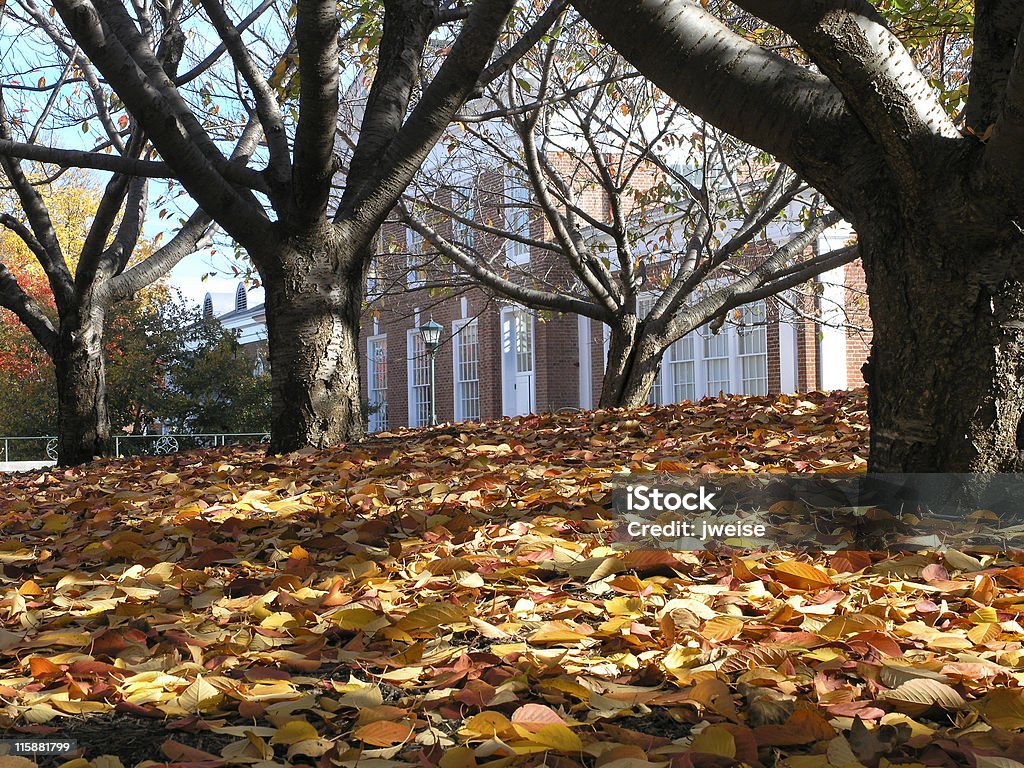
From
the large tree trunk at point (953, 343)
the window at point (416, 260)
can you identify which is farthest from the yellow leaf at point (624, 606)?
the window at point (416, 260)

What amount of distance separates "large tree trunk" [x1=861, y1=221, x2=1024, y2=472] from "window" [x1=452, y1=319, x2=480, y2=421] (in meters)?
22.1

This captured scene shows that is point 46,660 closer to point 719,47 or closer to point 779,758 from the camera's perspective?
point 779,758

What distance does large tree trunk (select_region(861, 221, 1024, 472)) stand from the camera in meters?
3.20

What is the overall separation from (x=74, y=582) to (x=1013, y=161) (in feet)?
10.8

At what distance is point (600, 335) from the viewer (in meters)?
22.2

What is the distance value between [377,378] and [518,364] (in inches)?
262

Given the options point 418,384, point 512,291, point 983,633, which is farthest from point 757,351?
point 983,633

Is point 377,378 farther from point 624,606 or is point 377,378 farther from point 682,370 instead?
point 624,606

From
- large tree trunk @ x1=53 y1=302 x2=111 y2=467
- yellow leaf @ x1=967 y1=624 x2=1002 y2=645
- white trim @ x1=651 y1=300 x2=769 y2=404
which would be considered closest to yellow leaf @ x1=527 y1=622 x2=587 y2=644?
yellow leaf @ x1=967 y1=624 x2=1002 y2=645

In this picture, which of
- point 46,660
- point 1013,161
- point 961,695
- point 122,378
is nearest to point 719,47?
point 1013,161

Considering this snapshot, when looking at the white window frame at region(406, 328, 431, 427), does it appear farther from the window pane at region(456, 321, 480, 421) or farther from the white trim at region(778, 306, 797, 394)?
the white trim at region(778, 306, 797, 394)

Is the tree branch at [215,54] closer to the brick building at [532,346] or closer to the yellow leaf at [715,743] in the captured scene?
the brick building at [532,346]

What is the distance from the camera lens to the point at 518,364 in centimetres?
2405

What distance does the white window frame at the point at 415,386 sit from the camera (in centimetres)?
2720
